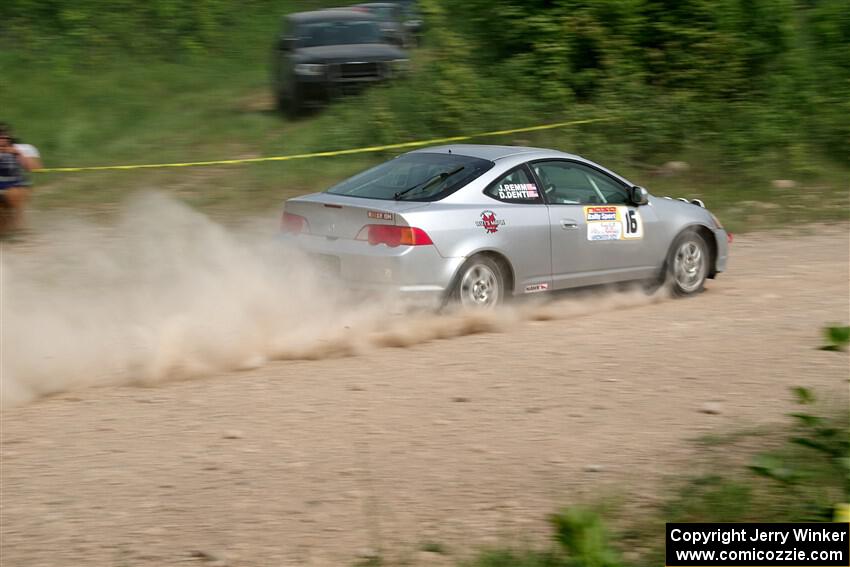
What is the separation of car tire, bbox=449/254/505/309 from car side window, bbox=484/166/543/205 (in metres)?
0.57

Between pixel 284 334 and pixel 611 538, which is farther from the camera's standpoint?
pixel 284 334

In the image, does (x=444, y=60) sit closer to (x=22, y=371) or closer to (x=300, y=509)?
(x=22, y=371)

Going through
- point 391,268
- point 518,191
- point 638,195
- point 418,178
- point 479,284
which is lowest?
point 479,284

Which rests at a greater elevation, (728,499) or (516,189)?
(516,189)

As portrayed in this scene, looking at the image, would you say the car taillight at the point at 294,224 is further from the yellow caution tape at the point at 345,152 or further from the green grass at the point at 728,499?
the yellow caution tape at the point at 345,152

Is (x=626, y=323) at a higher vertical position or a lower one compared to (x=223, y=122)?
lower

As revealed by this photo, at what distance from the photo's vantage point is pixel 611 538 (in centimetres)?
454

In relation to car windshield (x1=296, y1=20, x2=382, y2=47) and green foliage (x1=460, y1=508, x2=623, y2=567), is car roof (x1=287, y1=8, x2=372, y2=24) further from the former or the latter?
green foliage (x1=460, y1=508, x2=623, y2=567)

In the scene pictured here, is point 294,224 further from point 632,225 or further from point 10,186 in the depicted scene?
point 10,186

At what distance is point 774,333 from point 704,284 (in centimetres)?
253

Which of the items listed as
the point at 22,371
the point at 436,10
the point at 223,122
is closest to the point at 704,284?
the point at 22,371

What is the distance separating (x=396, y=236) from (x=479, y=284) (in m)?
0.87

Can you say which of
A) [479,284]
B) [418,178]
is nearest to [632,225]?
[479,284]

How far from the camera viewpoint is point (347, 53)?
18.4 metres
